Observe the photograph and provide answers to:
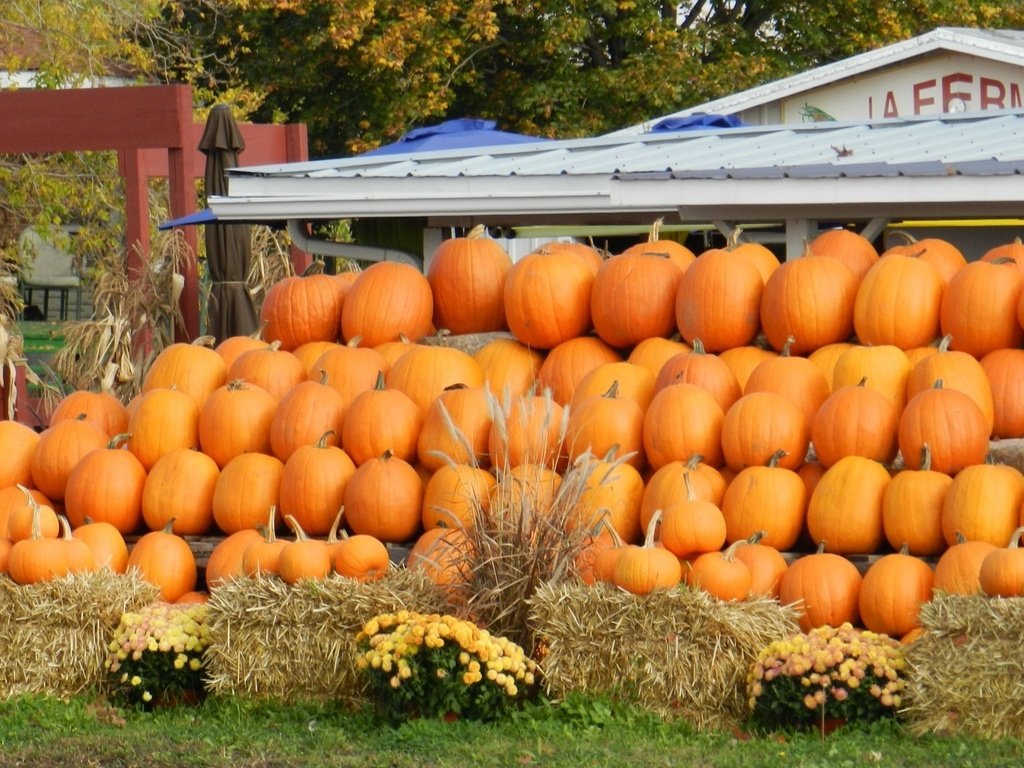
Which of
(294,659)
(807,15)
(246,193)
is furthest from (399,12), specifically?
(294,659)

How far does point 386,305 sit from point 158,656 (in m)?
2.25

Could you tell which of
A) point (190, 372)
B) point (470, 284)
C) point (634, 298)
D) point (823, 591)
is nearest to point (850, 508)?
point (823, 591)

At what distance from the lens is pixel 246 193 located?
405 inches

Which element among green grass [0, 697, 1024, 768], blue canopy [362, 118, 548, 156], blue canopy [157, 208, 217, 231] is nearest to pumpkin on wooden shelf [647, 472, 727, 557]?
green grass [0, 697, 1024, 768]

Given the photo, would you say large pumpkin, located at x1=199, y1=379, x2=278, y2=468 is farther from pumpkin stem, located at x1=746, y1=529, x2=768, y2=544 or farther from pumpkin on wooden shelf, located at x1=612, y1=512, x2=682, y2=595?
pumpkin stem, located at x1=746, y1=529, x2=768, y2=544

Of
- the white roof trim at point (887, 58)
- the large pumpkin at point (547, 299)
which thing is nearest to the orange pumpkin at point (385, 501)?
the large pumpkin at point (547, 299)

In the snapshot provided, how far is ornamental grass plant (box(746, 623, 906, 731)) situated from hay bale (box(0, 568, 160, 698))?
2525 mm

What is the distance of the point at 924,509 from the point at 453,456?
188 centimetres

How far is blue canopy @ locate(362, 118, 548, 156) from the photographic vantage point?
13828mm

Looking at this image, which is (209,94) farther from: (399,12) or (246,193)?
(246,193)

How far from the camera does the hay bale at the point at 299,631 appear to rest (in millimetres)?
5754

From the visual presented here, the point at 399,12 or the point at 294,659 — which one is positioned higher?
the point at 399,12

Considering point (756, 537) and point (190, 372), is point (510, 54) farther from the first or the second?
point (756, 537)

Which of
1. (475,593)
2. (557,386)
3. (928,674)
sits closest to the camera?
(928,674)
